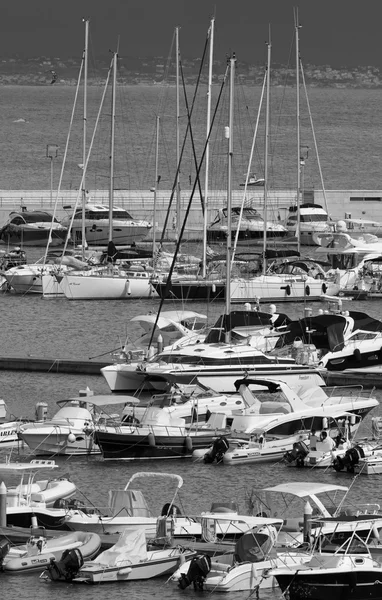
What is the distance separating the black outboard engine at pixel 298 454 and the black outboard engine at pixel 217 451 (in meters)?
1.31

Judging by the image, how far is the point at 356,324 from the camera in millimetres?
42344

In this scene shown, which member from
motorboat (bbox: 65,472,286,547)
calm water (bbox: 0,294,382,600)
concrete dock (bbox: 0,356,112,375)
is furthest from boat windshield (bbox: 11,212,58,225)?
motorboat (bbox: 65,472,286,547)

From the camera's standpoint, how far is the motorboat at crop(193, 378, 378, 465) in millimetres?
31219

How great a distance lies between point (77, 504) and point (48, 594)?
296cm

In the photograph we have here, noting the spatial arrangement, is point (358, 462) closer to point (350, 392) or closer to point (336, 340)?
point (350, 392)

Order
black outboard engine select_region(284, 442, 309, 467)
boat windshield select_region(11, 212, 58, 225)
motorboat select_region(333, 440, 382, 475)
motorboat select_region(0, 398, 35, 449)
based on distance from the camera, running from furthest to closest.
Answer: boat windshield select_region(11, 212, 58, 225)
motorboat select_region(0, 398, 35, 449)
black outboard engine select_region(284, 442, 309, 467)
motorboat select_region(333, 440, 382, 475)

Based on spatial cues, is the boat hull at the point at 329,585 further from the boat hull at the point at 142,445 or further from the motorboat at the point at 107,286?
the motorboat at the point at 107,286

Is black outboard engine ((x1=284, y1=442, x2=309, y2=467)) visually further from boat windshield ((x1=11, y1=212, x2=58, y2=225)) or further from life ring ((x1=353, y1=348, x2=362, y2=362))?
boat windshield ((x1=11, y1=212, x2=58, y2=225))

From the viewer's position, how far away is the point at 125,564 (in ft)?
75.9

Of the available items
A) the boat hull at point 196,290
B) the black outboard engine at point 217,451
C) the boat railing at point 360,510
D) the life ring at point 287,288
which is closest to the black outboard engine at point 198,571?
the boat railing at point 360,510

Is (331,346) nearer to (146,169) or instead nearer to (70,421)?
(70,421)

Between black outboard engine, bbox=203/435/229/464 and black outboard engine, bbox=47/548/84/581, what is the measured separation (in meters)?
8.06

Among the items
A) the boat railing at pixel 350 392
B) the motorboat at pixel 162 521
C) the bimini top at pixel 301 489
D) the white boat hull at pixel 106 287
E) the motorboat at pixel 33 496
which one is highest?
the bimini top at pixel 301 489

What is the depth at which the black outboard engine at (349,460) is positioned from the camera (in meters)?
30.3
